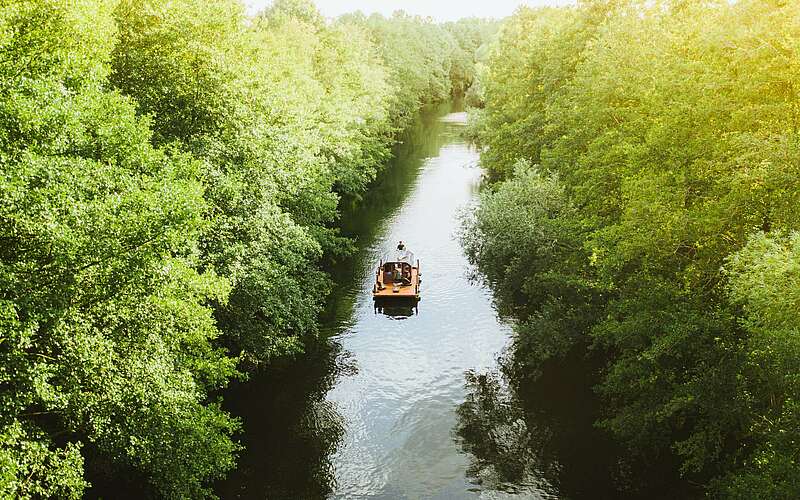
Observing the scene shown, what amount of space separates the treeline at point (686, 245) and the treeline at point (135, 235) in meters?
11.1

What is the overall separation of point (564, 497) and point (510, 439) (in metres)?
3.29

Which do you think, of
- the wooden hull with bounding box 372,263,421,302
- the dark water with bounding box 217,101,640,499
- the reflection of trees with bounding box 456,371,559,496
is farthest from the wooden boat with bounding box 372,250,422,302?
the reflection of trees with bounding box 456,371,559,496

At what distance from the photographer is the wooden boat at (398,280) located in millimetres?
33500

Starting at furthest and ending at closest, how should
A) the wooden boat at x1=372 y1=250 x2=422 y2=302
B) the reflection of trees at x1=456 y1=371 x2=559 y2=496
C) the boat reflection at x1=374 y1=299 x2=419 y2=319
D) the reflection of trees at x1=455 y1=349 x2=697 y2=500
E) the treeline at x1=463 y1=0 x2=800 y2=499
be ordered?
the wooden boat at x1=372 y1=250 x2=422 y2=302 → the boat reflection at x1=374 y1=299 x2=419 y2=319 → the reflection of trees at x1=456 y1=371 x2=559 y2=496 → the reflection of trees at x1=455 y1=349 x2=697 y2=500 → the treeline at x1=463 y1=0 x2=800 y2=499

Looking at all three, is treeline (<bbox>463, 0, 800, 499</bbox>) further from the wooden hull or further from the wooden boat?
the wooden boat

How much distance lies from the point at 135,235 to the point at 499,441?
15076 mm

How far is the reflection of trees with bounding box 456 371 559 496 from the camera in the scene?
19.9m

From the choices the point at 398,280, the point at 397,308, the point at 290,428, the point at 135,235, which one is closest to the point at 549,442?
the point at 290,428

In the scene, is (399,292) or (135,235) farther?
(399,292)

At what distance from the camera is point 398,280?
34.9 meters

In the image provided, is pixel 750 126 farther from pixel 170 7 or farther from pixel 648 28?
pixel 170 7

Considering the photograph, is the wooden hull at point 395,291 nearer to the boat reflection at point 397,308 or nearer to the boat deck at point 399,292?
the boat deck at point 399,292

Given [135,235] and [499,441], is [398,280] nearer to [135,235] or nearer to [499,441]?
[499,441]

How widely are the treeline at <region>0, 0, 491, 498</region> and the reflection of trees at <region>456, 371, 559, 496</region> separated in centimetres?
796
